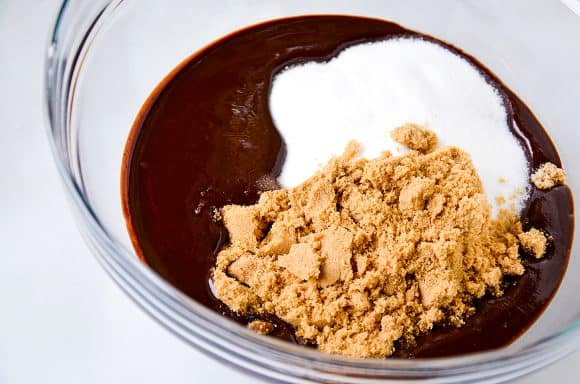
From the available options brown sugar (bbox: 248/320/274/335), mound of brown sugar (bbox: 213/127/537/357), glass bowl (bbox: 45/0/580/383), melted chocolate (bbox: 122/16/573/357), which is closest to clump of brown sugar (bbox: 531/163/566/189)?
melted chocolate (bbox: 122/16/573/357)

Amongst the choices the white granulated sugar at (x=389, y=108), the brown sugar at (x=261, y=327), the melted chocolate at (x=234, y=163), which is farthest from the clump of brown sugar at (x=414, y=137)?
the brown sugar at (x=261, y=327)

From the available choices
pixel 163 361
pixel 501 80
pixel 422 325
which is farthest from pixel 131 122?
pixel 501 80

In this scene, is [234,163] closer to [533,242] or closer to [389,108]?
[389,108]

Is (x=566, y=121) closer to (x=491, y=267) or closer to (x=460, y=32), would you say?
(x=460, y=32)

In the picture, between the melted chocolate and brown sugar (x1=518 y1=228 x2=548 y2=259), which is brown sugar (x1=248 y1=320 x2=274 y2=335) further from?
brown sugar (x1=518 y1=228 x2=548 y2=259)

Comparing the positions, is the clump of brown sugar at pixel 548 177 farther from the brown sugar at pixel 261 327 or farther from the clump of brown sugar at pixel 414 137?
the brown sugar at pixel 261 327
